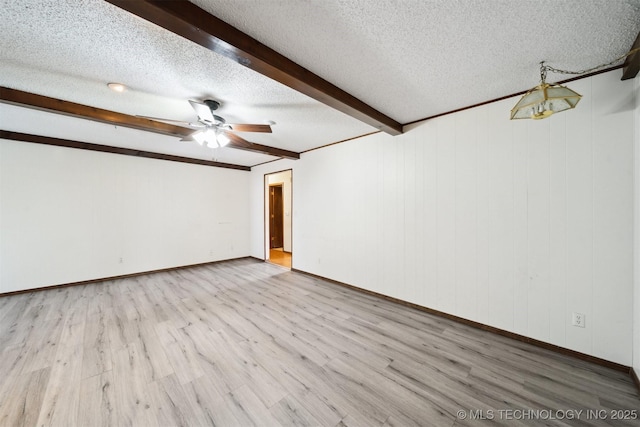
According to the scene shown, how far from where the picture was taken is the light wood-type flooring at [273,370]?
58.6 inches

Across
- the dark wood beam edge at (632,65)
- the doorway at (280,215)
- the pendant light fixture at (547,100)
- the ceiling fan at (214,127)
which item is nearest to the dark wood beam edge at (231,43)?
the ceiling fan at (214,127)

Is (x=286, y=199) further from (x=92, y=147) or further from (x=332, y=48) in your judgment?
(x=332, y=48)

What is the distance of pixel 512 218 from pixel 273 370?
2.74 meters

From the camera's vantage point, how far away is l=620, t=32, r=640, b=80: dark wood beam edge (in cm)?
158

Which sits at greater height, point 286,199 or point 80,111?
point 80,111

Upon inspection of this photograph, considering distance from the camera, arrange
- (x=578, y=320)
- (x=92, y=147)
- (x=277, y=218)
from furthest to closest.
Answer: (x=277, y=218) → (x=92, y=147) → (x=578, y=320)

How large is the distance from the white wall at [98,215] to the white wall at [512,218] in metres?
3.89

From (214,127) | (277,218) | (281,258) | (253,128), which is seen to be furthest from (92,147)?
(277,218)

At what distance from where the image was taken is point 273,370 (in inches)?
74.4

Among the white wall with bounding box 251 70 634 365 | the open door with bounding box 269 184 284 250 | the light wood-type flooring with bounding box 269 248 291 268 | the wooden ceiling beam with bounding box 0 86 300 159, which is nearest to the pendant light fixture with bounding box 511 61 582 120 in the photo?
the white wall with bounding box 251 70 634 365

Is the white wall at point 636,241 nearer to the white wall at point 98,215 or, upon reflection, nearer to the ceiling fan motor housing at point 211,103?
the ceiling fan motor housing at point 211,103

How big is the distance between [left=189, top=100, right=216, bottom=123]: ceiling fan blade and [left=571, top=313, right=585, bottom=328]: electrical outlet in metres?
3.95

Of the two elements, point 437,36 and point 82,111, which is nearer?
point 437,36

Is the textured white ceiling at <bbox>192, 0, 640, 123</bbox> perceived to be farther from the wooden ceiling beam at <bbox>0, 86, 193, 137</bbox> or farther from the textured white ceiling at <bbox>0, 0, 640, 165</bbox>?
the wooden ceiling beam at <bbox>0, 86, 193, 137</bbox>
